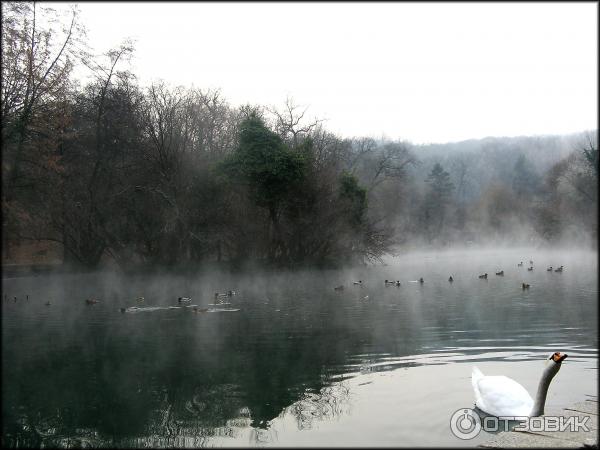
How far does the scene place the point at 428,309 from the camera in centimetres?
1986

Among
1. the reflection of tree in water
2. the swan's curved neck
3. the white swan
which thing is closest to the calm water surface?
the reflection of tree in water

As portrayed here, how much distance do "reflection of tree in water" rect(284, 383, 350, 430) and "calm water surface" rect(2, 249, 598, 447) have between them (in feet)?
0.12

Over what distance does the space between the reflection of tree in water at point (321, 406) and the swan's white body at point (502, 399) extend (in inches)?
81.5

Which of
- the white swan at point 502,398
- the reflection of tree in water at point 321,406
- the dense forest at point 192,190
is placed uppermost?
the dense forest at point 192,190

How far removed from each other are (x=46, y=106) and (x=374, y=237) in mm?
29132

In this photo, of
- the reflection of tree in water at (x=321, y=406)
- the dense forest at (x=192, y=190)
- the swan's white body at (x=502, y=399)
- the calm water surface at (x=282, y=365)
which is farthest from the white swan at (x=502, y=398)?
the dense forest at (x=192, y=190)

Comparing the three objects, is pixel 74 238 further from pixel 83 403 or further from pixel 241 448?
pixel 241 448

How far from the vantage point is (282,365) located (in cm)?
1161

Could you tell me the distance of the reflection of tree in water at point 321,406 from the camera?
8.16m

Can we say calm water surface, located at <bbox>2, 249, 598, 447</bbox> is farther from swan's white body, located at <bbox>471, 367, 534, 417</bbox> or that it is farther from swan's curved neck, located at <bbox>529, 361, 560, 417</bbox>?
swan's curved neck, located at <bbox>529, 361, 560, 417</bbox>

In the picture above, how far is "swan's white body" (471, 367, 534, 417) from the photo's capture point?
7.61 metres

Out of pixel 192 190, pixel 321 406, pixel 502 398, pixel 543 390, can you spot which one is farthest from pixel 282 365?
pixel 192 190

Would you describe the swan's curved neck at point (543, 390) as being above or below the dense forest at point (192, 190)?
below

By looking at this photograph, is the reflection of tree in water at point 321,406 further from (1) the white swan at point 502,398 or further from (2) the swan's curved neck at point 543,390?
(2) the swan's curved neck at point 543,390
